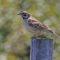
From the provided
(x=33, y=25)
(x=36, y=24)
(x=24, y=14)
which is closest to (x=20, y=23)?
(x=24, y=14)

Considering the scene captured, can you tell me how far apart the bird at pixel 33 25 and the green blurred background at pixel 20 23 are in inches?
5.7

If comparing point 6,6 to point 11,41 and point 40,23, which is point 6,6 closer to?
point 11,41

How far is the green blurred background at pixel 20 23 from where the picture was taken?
→ 22.4 ft

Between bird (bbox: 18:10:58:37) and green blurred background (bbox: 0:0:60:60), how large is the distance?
0.14 meters

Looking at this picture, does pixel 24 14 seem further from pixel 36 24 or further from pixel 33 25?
pixel 36 24

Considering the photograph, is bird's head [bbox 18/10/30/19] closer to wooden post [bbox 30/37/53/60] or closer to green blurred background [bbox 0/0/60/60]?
green blurred background [bbox 0/0/60/60]

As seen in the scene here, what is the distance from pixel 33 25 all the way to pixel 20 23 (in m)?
0.61

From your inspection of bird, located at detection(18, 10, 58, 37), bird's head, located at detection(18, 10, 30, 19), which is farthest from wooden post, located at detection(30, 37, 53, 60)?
bird's head, located at detection(18, 10, 30, 19)

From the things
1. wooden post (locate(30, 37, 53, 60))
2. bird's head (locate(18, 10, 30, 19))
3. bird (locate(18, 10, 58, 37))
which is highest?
bird's head (locate(18, 10, 30, 19))

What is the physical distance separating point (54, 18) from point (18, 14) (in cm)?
69

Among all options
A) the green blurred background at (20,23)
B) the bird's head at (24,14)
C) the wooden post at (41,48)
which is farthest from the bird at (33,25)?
the wooden post at (41,48)

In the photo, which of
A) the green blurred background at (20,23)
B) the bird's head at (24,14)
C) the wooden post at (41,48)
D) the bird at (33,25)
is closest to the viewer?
the wooden post at (41,48)

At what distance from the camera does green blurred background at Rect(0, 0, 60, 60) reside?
22.4 ft

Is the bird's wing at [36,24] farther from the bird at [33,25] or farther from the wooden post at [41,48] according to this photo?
the wooden post at [41,48]
